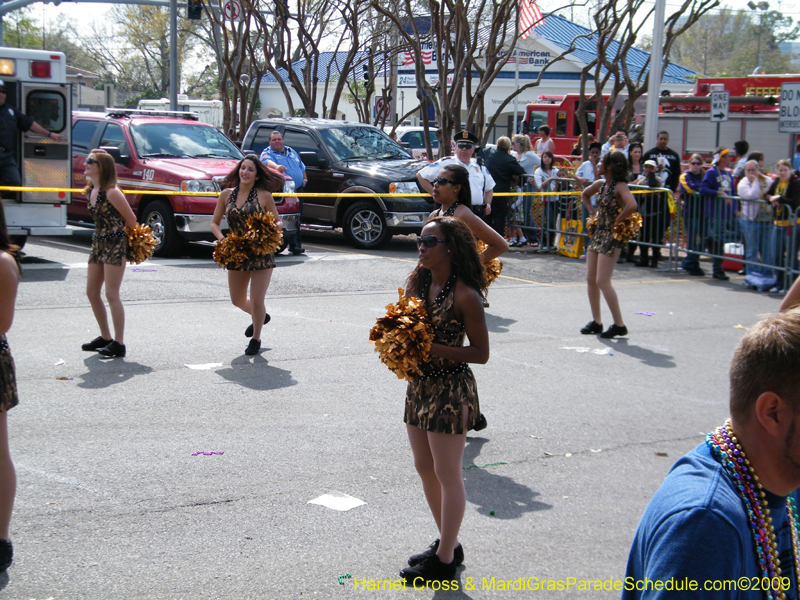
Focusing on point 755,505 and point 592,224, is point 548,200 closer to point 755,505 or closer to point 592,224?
point 592,224

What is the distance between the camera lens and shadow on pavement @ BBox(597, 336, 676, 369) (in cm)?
813

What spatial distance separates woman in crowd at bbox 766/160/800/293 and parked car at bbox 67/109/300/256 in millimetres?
7311

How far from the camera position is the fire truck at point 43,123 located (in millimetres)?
12492

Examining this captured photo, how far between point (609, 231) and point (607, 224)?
10 centimetres

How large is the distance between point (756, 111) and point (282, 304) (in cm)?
1658

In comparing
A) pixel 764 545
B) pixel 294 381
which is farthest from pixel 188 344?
pixel 764 545

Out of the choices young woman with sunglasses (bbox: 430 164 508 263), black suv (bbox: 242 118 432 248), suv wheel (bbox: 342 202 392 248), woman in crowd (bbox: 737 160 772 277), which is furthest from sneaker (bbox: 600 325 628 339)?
suv wheel (bbox: 342 202 392 248)

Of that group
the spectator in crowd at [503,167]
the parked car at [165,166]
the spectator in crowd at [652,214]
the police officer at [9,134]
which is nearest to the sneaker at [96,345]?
the parked car at [165,166]

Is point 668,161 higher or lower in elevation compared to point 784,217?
higher

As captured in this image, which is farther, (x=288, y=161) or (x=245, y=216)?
(x=288, y=161)

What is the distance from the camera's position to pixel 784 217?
12.3m

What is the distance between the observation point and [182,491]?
15.8ft

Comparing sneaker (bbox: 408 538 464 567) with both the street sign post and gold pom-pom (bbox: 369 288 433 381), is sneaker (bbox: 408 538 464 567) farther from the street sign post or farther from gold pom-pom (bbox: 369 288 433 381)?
the street sign post

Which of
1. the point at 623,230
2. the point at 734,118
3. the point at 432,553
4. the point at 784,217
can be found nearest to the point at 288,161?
the point at 623,230
